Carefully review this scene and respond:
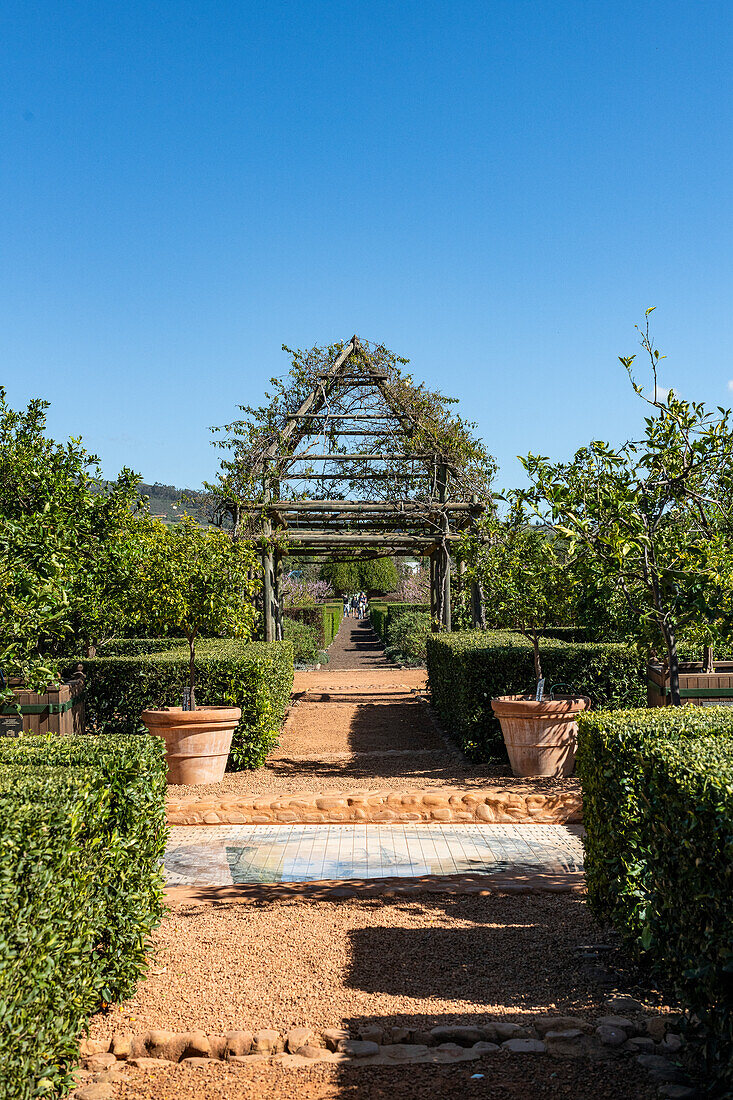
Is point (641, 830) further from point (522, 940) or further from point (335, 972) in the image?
point (335, 972)

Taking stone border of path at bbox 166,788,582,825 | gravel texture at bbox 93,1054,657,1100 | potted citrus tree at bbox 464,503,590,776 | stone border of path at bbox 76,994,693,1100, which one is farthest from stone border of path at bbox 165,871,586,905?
potted citrus tree at bbox 464,503,590,776

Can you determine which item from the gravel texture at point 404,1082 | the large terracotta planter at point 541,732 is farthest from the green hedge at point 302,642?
the gravel texture at point 404,1082

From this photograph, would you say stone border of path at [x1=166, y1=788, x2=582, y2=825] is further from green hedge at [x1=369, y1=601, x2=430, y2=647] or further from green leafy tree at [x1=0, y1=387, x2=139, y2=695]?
green hedge at [x1=369, y1=601, x2=430, y2=647]

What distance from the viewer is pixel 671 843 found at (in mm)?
3146

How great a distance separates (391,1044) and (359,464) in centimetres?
1204

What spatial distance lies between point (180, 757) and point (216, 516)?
7.28m

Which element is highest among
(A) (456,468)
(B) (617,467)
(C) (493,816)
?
(A) (456,468)

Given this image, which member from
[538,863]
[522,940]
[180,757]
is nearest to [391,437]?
[180,757]

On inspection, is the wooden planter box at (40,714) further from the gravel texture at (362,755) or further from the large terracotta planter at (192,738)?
the gravel texture at (362,755)

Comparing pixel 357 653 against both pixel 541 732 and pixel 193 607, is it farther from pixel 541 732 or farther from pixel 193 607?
pixel 541 732

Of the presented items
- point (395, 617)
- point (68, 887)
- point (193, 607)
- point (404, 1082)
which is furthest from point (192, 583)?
point (395, 617)

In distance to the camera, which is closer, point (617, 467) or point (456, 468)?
point (617, 467)

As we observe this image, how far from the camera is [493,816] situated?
710 cm

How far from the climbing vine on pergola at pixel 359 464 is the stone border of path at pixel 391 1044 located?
11035 mm
